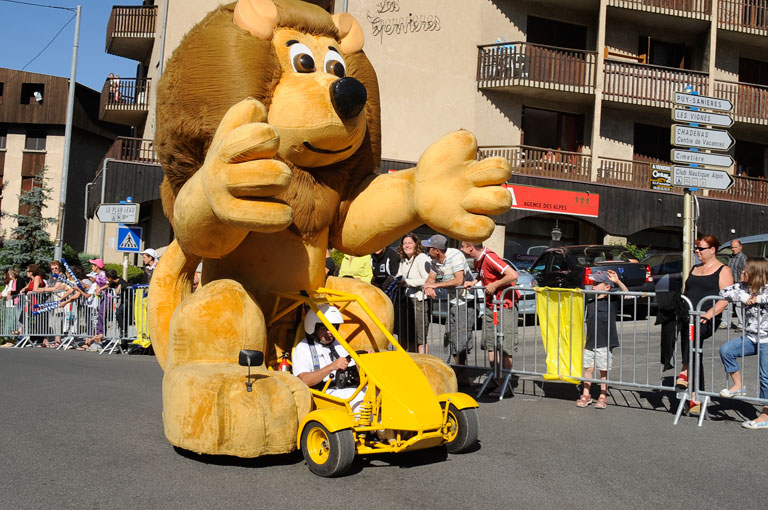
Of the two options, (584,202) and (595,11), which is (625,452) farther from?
(595,11)

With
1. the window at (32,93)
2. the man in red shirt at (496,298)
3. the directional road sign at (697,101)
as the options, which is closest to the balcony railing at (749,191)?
the directional road sign at (697,101)

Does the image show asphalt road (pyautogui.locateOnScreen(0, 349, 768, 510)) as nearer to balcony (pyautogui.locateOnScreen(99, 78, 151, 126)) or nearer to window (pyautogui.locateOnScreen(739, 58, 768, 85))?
balcony (pyautogui.locateOnScreen(99, 78, 151, 126))

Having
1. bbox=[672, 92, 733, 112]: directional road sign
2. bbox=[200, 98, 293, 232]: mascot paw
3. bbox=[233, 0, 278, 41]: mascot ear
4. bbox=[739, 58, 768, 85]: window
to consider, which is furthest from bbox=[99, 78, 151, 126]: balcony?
bbox=[200, 98, 293, 232]: mascot paw

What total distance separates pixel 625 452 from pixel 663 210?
1981cm

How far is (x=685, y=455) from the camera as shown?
5539 mm

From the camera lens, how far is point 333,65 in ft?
17.4

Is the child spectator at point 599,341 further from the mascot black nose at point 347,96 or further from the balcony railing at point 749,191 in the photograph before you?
the balcony railing at point 749,191

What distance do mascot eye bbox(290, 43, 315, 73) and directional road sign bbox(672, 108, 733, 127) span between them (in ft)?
15.4

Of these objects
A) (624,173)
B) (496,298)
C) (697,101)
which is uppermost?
(624,173)

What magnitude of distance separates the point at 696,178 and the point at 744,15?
770 inches

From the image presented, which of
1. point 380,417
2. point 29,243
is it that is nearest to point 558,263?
point 380,417

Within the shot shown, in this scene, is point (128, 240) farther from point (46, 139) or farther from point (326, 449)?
point (46, 139)

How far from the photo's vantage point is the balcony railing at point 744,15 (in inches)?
947

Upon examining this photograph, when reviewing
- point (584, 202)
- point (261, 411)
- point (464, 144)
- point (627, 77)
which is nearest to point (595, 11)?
point (627, 77)
